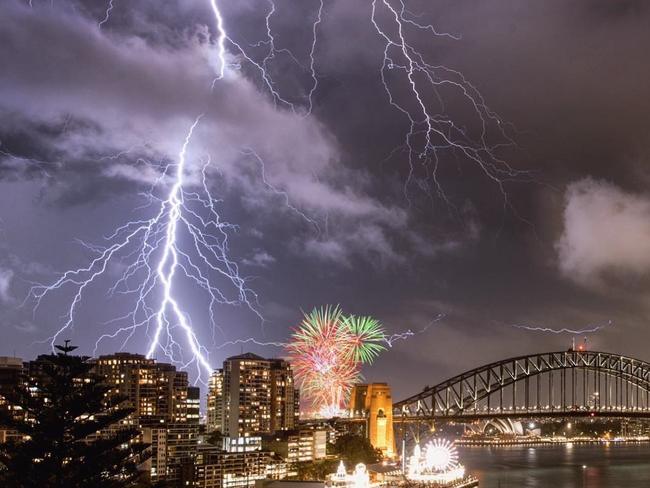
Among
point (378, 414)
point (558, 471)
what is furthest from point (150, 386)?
point (558, 471)

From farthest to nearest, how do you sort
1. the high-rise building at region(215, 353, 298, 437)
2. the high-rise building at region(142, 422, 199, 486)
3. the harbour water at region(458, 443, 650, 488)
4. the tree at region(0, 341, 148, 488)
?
the high-rise building at region(215, 353, 298, 437) → the harbour water at region(458, 443, 650, 488) → the high-rise building at region(142, 422, 199, 486) → the tree at region(0, 341, 148, 488)

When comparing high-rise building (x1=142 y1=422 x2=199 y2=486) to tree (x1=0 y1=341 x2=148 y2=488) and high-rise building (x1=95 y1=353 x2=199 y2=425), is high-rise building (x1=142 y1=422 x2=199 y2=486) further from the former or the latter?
tree (x1=0 y1=341 x2=148 y2=488)

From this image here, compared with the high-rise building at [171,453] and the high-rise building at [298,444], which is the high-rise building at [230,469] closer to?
the high-rise building at [171,453]

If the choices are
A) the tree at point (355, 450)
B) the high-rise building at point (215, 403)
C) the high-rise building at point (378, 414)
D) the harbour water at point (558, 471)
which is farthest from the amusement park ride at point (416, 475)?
the high-rise building at point (215, 403)

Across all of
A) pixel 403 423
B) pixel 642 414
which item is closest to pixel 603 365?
pixel 642 414

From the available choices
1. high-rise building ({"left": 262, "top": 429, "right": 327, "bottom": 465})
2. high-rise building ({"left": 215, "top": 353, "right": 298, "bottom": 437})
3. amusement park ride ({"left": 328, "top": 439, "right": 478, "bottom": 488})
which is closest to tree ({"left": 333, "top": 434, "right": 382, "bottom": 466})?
high-rise building ({"left": 262, "top": 429, "right": 327, "bottom": 465})

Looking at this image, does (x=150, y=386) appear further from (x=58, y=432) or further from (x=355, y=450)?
(x=58, y=432)
